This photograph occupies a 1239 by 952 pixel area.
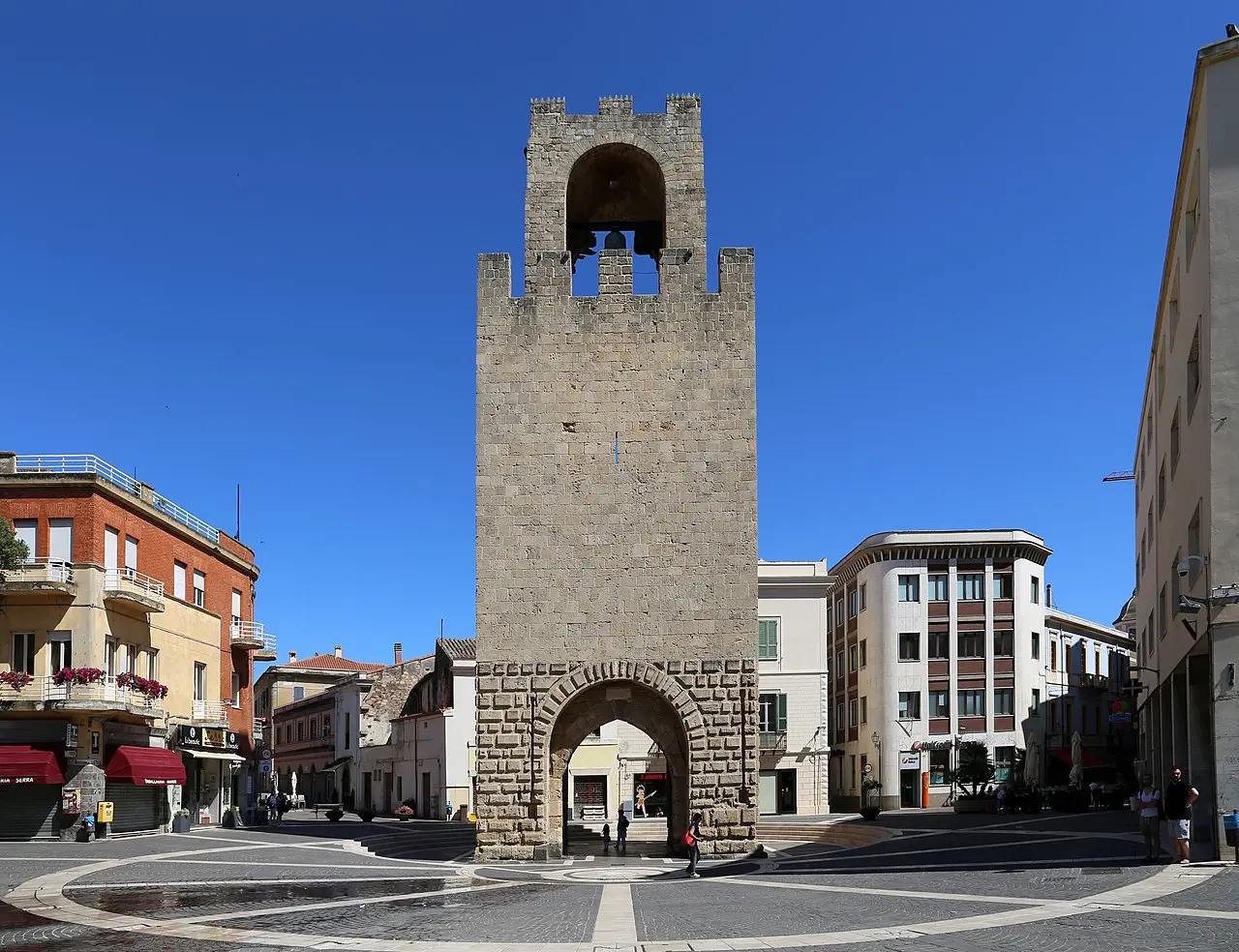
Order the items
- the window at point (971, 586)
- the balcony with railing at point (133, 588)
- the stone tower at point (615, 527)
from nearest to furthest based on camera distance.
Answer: the stone tower at point (615, 527) → the balcony with railing at point (133, 588) → the window at point (971, 586)

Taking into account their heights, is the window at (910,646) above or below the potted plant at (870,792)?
above

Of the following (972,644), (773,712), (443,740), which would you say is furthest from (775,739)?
(443,740)

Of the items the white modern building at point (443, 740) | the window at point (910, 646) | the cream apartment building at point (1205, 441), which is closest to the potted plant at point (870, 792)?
the window at point (910, 646)

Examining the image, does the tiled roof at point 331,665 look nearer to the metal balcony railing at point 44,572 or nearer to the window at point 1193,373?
the metal balcony railing at point 44,572

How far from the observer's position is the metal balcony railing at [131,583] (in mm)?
38688

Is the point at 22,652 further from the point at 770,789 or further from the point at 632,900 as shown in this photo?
the point at 770,789

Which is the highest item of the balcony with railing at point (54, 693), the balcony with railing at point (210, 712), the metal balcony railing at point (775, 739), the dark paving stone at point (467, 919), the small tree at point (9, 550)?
the small tree at point (9, 550)

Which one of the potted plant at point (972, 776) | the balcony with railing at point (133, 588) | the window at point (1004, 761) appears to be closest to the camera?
the balcony with railing at point (133, 588)

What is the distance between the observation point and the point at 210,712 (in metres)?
47.3

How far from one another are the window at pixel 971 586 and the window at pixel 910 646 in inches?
114

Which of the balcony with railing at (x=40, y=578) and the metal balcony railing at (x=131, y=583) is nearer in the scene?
the balcony with railing at (x=40, y=578)

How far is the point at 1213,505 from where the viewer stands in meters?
22.8

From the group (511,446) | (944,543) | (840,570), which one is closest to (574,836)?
(511,446)

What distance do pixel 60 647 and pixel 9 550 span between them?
3536 millimetres
